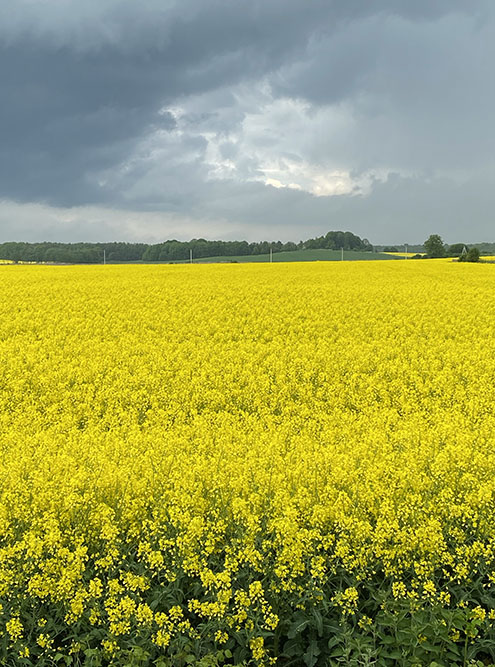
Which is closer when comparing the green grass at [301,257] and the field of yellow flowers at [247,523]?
the field of yellow flowers at [247,523]

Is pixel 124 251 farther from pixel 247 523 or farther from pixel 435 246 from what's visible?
pixel 247 523

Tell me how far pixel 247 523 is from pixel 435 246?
91.8 meters

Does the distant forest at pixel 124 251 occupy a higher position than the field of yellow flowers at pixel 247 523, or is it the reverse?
the distant forest at pixel 124 251

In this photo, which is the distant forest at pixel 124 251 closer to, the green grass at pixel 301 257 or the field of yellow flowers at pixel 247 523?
the green grass at pixel 301 257

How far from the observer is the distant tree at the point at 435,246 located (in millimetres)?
84488

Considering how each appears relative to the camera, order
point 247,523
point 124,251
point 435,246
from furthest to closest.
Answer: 1. point 435,246
2. point 124,251
3. point 247,523

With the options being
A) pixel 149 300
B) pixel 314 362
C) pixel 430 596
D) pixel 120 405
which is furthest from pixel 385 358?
pixel 149 300

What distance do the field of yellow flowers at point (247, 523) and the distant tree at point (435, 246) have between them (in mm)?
81383

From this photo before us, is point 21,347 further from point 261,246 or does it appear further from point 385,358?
point 261,246

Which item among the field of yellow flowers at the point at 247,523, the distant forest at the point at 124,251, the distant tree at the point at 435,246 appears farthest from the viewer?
the distant tree at the point at 435,246

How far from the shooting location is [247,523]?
4.12m

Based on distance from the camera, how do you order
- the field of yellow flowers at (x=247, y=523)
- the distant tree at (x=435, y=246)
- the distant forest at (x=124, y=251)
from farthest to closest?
the distant tree at (x=435, y=246) < the distant forest at (x=124, y=251) < the field of yellow flowers at (x=247, y=523)

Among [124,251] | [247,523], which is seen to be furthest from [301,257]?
[247,523]

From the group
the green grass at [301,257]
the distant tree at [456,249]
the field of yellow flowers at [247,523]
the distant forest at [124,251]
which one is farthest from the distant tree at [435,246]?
the field of yellow flowers at [247,523]
